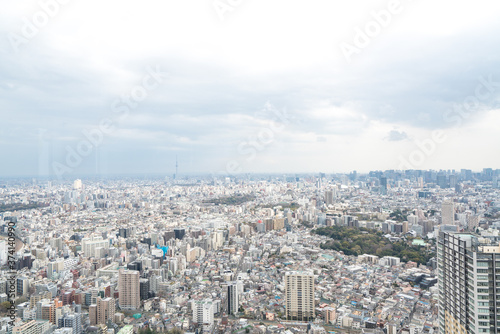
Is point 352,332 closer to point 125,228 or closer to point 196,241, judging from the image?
point 196,241

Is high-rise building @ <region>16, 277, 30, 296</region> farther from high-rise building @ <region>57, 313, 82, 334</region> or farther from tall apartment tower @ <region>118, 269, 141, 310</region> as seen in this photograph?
high-rise building @ <region>57, 313, 82, 334</region>

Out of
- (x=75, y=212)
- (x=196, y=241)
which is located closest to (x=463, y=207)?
(x=196, y=241)

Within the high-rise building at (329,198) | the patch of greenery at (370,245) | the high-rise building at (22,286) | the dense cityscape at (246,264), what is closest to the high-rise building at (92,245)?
the dense cityscape at (246,264)

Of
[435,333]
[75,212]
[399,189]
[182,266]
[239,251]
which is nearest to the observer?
[435,333]

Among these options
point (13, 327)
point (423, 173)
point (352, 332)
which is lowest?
point (352, 332)

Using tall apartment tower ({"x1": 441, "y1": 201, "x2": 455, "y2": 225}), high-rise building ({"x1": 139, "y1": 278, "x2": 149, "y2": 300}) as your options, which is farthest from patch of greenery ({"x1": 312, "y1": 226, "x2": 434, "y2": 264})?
high-rise building ({"x1": 139, "y1": 278, "x2": 149, "y2": 300})

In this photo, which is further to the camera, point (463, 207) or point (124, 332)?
point (463, 207)

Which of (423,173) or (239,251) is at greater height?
(423,173)
